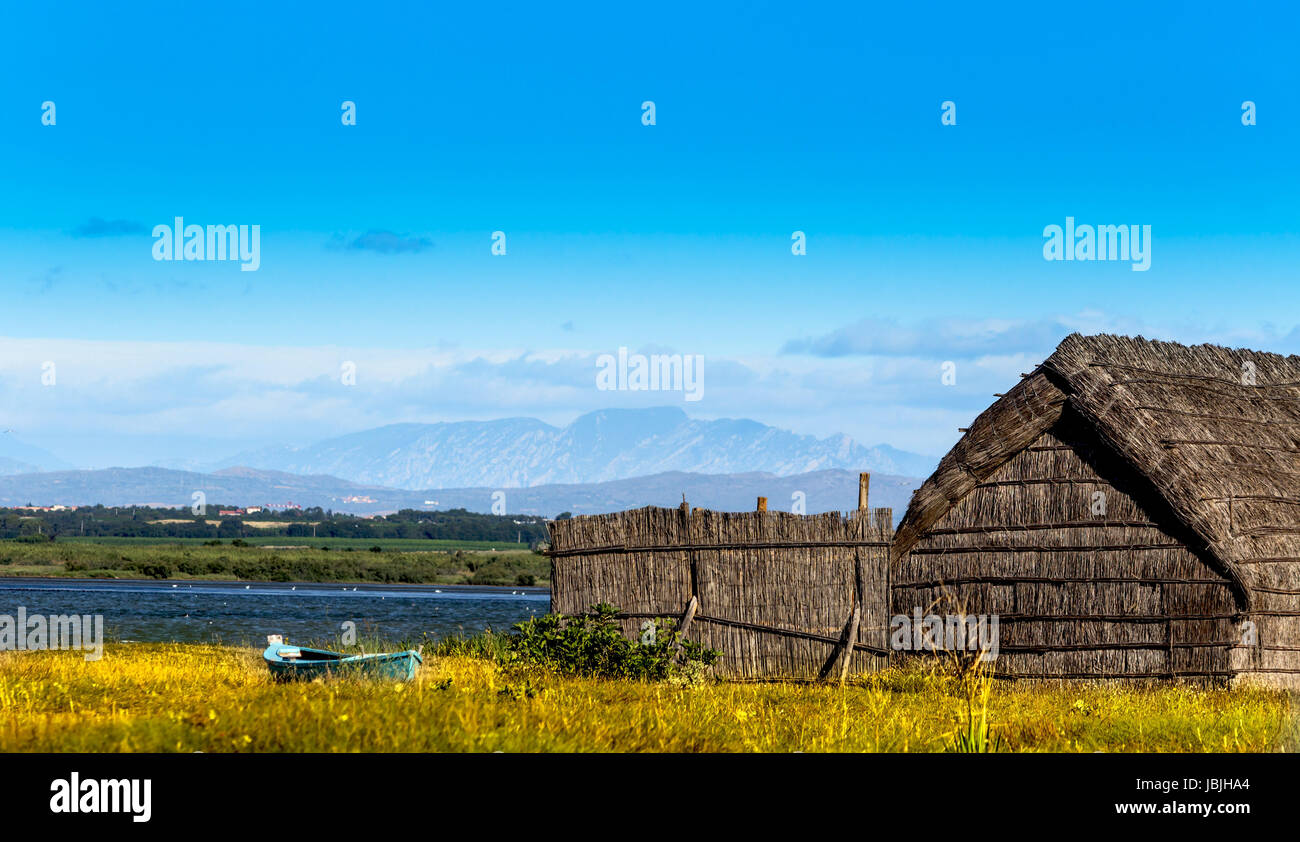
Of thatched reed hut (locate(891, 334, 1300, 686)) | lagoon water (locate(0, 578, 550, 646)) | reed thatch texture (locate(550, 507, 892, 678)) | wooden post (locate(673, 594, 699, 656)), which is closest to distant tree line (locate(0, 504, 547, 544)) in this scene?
lagoon water (locate(0, 578, 550, 646))

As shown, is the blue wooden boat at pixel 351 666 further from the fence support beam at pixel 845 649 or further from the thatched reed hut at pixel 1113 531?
the thatched reed hut at pixel 1113 531

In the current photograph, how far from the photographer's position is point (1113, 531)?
16422mm

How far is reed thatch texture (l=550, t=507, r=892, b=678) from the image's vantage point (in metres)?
17.0

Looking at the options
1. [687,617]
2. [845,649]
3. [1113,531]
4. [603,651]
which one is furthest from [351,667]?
[1113,531]

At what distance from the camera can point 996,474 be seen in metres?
17.1

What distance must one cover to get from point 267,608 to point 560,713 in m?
41.8

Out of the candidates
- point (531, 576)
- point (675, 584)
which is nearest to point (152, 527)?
point (531, 576)

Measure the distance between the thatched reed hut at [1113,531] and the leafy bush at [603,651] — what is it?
3286 mm

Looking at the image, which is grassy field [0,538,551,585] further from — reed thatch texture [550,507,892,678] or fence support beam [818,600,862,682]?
fence support beam [818,600,862,682]

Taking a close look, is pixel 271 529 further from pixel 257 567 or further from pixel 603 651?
pixel 603 651

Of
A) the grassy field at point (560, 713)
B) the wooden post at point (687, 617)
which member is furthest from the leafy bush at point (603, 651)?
the grassy field at point (560, 713)

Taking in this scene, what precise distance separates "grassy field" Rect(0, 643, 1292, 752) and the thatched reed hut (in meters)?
0.69
